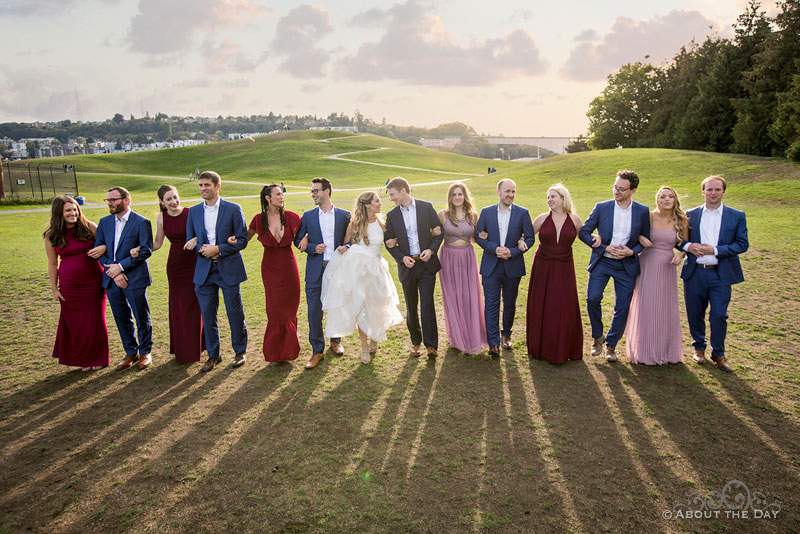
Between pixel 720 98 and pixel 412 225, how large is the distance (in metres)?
47.5

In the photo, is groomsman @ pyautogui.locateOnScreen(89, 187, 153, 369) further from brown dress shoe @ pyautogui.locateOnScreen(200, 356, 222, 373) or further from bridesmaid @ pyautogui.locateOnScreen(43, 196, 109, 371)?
brown dress shoe @ pyautogui.locateOnScreen(200, 356, 222, 373)

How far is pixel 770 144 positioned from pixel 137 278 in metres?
45.1

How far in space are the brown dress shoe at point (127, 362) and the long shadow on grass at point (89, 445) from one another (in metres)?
0.30

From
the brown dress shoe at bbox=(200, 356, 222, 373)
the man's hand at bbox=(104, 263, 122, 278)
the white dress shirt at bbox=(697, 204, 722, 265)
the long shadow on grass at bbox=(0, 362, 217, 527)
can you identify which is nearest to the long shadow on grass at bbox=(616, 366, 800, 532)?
the white dress shirt at bbox=(697, 204, 722, 265)

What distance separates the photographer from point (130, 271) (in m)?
6.55

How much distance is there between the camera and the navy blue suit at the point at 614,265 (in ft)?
20.7

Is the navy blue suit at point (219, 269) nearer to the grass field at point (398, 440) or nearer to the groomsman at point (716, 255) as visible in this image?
the grass field at point (398, 440)

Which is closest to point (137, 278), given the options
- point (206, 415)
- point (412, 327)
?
point (206, 415)

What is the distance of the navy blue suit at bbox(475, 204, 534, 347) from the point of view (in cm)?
663

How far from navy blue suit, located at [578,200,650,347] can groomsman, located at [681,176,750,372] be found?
2.06 ft

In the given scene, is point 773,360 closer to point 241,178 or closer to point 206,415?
point 206,415

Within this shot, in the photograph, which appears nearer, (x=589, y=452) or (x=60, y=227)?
(x=589, y=452)

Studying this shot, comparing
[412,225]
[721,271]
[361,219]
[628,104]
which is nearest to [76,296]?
[361,219]

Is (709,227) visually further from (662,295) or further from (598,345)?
(598,345)
